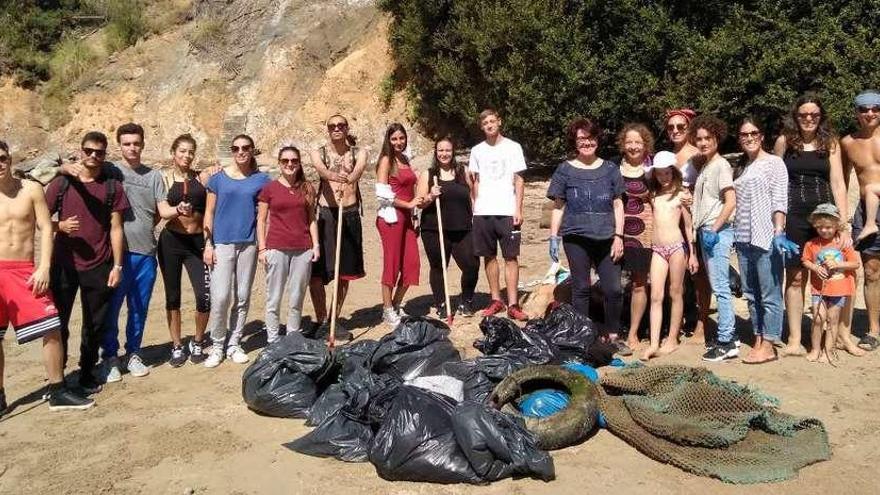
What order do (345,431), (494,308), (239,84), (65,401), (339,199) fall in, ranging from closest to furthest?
1. (345,431)
2. (65,401)
3. (339,199)
4. (494,308)
5. (239,84)

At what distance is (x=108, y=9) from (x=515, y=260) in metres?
21.4

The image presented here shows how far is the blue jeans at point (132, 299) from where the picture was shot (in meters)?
5.54

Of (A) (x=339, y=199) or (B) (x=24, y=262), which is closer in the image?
(B) (x=24, y=262)

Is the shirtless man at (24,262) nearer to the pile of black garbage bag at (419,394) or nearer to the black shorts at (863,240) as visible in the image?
the pile of black garbage bag at (419,394)

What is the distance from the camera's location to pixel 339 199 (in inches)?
244

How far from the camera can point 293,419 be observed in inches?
187

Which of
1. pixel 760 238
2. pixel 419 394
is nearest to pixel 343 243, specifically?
pixel 419 394

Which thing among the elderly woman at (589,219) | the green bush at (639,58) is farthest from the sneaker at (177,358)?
the green bush at (639,58)

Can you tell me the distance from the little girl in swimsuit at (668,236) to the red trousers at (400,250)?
2139 millimetres

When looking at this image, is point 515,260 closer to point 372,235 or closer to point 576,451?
point 576,451

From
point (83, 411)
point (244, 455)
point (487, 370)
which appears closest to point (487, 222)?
point (487, 370)

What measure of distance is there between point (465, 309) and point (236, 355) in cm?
214

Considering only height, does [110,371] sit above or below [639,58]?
below

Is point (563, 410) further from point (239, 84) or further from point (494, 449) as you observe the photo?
point (239, 84)
